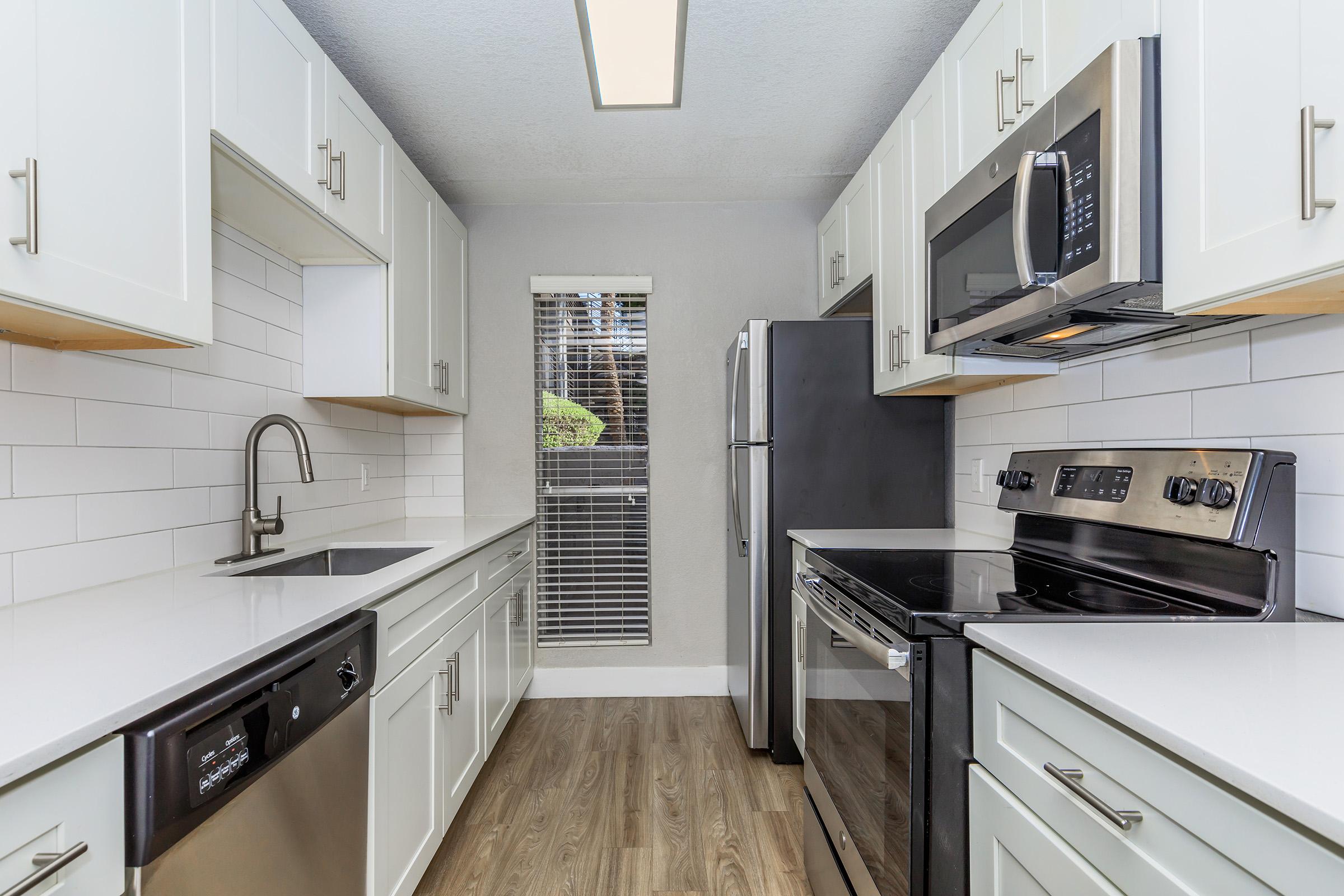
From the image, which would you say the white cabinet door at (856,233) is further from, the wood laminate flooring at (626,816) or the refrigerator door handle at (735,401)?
the wood laminate flooring at (626,816)

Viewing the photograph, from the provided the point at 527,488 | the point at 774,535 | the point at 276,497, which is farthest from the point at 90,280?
the point at 527,488

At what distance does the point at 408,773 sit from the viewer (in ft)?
5.17

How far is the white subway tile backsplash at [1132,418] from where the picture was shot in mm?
1444

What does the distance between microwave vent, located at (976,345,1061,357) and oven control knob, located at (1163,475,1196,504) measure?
0.50m

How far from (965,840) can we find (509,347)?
9.02ft

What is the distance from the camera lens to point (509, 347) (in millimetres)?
3244

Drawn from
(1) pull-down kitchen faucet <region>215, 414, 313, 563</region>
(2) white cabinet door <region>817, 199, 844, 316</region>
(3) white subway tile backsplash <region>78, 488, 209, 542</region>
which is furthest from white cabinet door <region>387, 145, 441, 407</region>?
(2) white cabinet door <region>817, 199, 844, 316</region>

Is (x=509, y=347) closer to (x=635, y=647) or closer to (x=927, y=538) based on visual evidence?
(x=635, y=647)

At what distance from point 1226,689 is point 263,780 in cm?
129

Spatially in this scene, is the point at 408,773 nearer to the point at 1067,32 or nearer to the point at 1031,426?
the point at 1031,426

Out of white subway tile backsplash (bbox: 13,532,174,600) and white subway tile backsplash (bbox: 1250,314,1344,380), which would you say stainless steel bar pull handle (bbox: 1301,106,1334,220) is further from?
white subway tile backsplash (bbox: 13,532,174,600)

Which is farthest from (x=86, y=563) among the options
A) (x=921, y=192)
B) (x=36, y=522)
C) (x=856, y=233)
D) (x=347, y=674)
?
(x=856, y=233)

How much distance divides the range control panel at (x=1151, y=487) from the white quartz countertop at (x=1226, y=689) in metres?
0.20

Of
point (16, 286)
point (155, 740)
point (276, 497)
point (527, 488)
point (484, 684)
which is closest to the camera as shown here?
point (155, 740)
